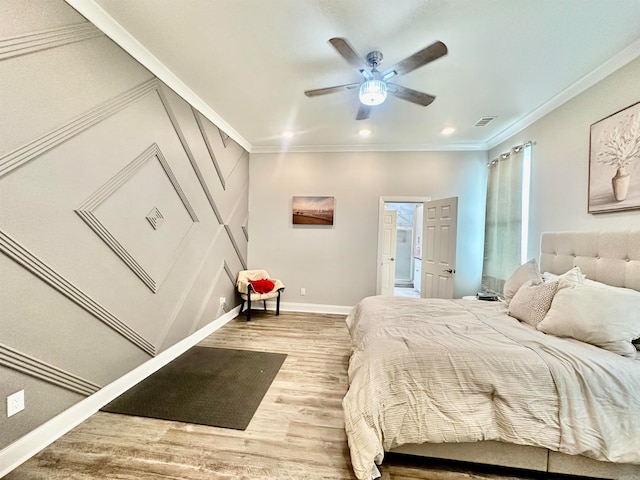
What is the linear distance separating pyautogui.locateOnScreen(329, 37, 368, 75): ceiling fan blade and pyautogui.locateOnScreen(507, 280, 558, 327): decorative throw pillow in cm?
217

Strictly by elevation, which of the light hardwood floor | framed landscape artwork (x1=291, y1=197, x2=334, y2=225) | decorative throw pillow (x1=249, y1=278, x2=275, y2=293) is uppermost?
framed landscape artwork (x1=291, y1=197, x2=334, y2=225)

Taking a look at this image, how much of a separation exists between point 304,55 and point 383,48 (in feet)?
2.09

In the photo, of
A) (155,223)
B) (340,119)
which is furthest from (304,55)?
(155,223)

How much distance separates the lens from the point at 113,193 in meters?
2.04

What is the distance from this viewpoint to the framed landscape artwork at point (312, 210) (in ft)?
15.0

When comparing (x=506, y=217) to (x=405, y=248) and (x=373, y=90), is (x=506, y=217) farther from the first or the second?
(x=405, y=248)

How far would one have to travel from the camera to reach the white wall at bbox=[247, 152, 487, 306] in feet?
14.1

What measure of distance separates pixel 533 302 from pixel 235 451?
235 cm

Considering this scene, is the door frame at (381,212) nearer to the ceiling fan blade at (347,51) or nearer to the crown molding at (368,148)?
the crown molding at (368,148)

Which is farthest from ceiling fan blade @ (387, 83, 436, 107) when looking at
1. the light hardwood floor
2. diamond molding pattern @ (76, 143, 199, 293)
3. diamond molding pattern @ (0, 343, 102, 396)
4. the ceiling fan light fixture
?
diamond molding pattern @ (0, 343, 102, 396)

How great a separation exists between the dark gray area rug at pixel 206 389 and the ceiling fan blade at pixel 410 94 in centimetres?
277

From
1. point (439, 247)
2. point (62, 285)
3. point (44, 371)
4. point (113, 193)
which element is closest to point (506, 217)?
point (439, 247)

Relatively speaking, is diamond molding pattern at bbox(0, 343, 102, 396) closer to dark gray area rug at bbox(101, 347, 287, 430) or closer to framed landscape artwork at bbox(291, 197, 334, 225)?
dark gray area rug at bbox(101, 347, 287, 430)

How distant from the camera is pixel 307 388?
233 cm
